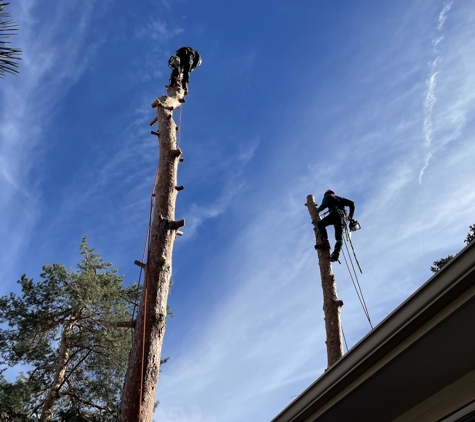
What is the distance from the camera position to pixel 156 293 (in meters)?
5.21

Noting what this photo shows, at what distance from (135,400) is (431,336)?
9.32 feet

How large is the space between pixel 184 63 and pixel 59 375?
865 centimetres

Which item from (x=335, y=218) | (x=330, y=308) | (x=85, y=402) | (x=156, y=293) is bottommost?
(x=156, y=293)

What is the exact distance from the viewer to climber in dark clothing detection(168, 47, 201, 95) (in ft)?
27.5

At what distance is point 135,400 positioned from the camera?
4316 mm

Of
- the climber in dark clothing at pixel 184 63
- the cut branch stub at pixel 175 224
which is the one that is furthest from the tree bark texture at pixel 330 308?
the climber in dark clothing at pixel 184 63

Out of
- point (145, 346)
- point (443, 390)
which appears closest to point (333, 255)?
point (145, 346)

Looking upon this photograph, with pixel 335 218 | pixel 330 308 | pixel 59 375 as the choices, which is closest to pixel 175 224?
pixel 330 308

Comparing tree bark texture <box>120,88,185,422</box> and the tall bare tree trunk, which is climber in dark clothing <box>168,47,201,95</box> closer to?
tree bark texture <box>120,88,185,422</box>

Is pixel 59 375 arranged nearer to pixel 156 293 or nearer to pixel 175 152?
pixel 175 152

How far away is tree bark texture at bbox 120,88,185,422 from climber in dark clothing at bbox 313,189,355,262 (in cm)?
342

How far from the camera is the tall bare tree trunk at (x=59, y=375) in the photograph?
36.9 feet

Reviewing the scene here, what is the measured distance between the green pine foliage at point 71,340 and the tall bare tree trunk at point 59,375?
0.09 ft

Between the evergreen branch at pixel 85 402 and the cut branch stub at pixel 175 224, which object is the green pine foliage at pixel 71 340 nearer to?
the evergreen branch at pixel 85 402
